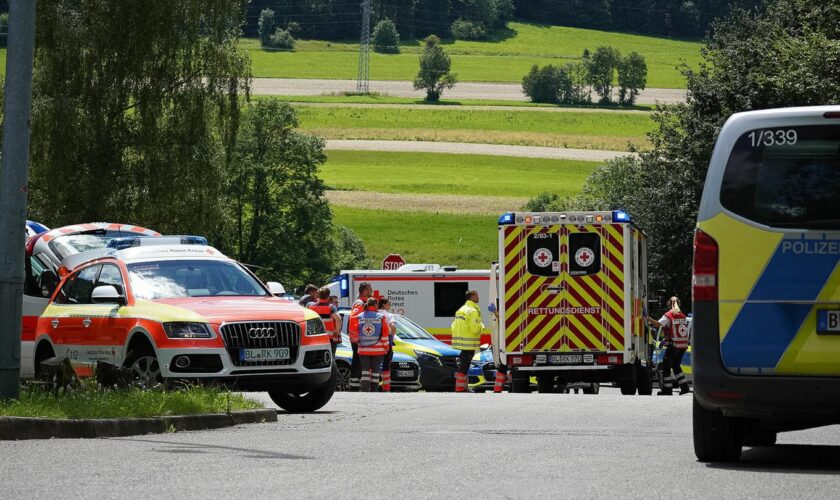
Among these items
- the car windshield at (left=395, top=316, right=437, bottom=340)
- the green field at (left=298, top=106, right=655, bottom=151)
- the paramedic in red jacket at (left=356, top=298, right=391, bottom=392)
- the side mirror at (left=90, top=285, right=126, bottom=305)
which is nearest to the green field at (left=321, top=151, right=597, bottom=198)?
the green field at (left=298, top=106, right=655, bottom=151)

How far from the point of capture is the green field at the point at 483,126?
110938 millimetres

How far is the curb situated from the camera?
11.8 m

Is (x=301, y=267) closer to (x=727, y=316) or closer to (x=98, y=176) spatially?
(x=98, y=176)

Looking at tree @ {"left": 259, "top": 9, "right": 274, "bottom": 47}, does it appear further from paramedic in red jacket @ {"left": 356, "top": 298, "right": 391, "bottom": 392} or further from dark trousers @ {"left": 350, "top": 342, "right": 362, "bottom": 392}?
paramedic in red jacket @ {"left": 356, "top": 298, "right": 391, "bottom": 392}

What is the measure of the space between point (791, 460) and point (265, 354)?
6456 millimetres

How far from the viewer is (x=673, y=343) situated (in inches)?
1158

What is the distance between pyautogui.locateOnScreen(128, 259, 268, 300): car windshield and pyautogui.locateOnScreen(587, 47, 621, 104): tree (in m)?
117

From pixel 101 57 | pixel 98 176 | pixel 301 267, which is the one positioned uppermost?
pixel 101 57

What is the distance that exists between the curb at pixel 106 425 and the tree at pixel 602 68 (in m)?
120

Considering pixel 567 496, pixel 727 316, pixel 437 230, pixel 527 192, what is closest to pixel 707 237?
pixel 727 316

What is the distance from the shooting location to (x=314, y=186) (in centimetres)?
7956

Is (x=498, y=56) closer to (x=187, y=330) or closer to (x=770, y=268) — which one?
(x=187, y=330)

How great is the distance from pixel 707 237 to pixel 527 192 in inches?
3353

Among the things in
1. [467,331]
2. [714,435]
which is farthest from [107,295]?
[467,331]
